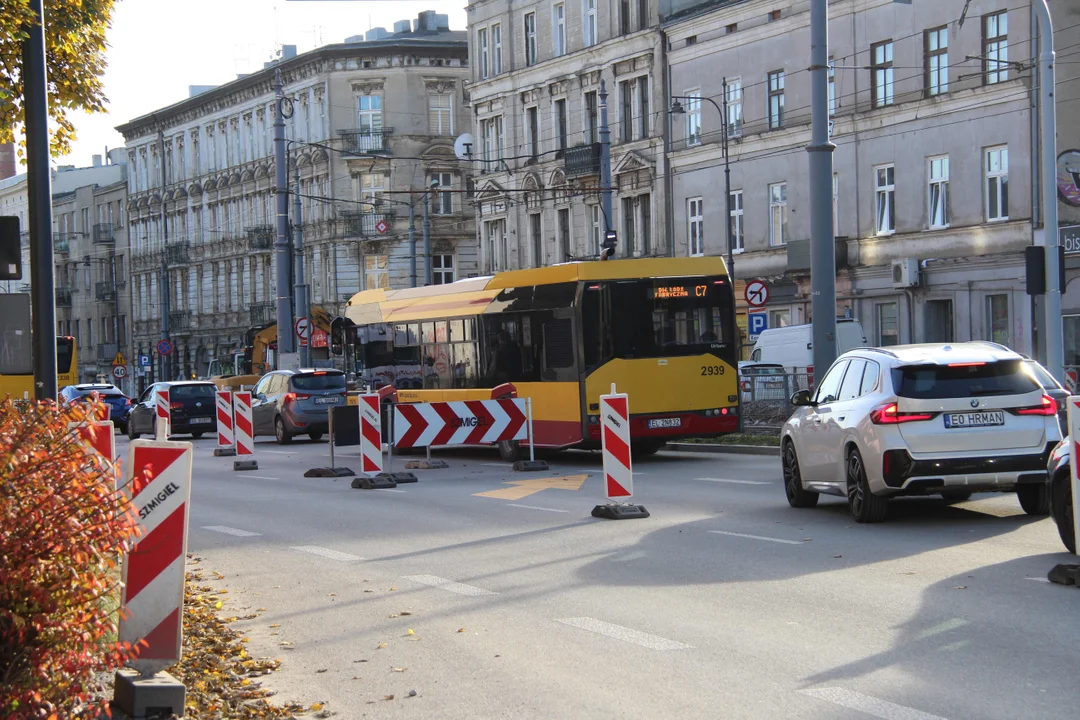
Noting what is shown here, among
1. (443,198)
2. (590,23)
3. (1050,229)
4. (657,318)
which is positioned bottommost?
(657,318)

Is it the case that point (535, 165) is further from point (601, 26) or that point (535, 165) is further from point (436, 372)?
point (436, 372)

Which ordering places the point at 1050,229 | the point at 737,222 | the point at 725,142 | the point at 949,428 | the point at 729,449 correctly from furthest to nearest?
the point at 737,222, the point at 725,142, the point at 729,449, the point at 1050,229, the point at 949,428

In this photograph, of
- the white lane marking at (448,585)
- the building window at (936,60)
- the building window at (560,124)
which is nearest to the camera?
the white lane marking at (448,585)

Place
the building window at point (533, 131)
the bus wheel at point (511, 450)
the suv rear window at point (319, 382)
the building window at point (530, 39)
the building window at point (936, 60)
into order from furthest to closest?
the building window at point (530, 39), the building window at point (533, 131), the building window at point (936, 60), the suv rear window at point (319, 382), the bus wheel at point (511, 450)

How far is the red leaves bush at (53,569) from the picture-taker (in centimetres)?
513

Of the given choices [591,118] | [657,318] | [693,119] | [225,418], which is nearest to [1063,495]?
[657,318]

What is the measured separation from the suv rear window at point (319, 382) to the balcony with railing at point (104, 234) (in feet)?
217

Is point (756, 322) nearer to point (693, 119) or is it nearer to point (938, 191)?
point (938, 191)

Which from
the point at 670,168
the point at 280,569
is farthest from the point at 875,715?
the point at 670,168

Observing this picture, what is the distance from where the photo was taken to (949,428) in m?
12.8

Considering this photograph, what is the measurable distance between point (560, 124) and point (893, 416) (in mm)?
44362

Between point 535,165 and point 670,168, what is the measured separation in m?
8.05

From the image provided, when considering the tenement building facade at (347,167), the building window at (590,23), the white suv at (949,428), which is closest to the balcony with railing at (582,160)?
the building window at (590,23)

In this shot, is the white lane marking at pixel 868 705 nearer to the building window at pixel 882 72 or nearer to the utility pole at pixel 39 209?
the utility pole at pixel 39 209
